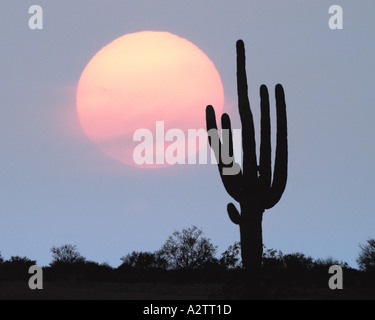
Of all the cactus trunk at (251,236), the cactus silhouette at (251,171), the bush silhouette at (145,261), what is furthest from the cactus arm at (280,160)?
the bush silhouette at (145,261)

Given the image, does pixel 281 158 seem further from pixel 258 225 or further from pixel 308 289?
pixel 308 289

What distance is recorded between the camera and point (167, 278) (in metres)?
37.6

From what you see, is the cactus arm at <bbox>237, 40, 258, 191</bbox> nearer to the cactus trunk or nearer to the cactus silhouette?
the cactus silhouette

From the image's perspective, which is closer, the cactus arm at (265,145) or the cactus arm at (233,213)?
the cactus arm at (233,213)

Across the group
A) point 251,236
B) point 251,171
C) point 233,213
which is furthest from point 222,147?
point 251,236

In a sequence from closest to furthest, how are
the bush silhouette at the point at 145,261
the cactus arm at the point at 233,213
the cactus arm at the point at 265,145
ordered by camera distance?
the cactus arm at the point at 233,213 < the cactus arm at the point at 265,145 < the bush silhouette at the point at 145,261

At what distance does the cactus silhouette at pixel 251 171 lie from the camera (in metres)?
20.6

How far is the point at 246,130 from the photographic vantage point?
67.1ft

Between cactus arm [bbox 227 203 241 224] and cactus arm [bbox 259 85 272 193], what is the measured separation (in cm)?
108

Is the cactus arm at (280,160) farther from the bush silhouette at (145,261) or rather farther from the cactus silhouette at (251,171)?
the bush silhouette at (145,261)

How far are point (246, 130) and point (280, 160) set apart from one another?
144 centimetres
